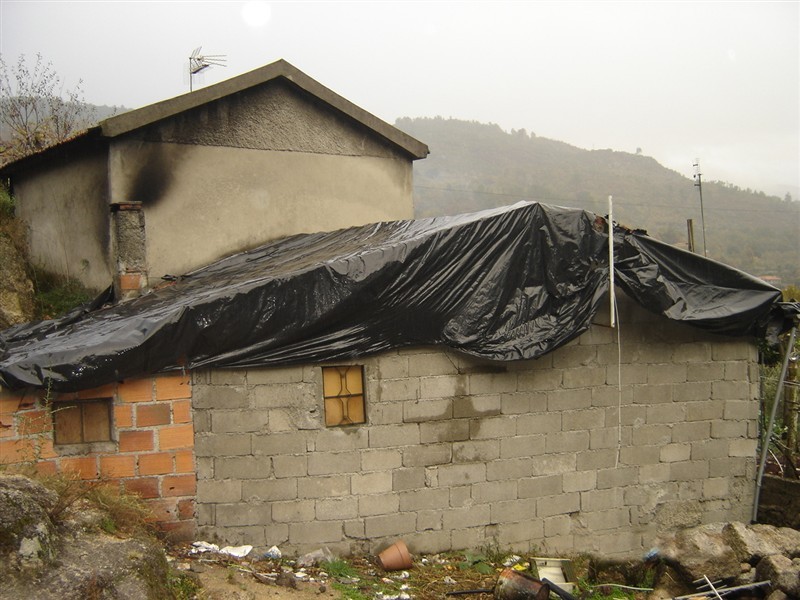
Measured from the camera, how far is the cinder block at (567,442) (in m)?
7.05

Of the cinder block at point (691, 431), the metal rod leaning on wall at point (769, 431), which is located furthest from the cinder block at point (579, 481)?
the metal rod leaning on wall at point (769, 431)

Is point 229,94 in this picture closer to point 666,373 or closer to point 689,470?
point 666,373

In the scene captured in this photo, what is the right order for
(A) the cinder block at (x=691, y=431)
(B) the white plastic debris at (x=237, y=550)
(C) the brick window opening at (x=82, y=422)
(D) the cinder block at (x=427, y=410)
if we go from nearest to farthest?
(C) the brick window opening at (x=82, y=422), (B) the white plastic debris at (x=237, y=550), (D) the cinder block at (x=427, y=410), (A) the cinder block at (x=691, y=431)

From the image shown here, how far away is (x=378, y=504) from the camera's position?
21.3 feet

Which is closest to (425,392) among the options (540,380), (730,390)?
(540,380)

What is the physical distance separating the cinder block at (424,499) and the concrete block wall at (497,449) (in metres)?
0.01

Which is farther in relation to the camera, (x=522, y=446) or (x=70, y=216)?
(x=70, y=216)

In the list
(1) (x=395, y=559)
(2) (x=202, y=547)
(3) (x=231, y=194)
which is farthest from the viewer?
Answer: (3) (x=231, y=194)

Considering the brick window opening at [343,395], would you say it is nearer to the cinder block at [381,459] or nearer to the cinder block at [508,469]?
the cinder block at [381,459]

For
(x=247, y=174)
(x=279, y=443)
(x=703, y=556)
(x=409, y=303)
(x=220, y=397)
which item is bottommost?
(x=703, y=556)

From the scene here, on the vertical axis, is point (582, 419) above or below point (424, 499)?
above

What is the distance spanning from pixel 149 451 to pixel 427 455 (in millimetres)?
2544

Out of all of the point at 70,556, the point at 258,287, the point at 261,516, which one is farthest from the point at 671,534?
A: the point at 70,556

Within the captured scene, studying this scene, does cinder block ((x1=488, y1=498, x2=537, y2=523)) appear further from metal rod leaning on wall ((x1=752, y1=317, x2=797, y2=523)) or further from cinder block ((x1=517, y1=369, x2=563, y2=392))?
metal rod leaning on wall ((x1=752, y1=317, x2=797, y2=523))
